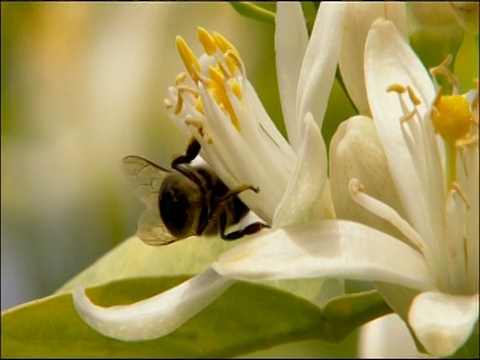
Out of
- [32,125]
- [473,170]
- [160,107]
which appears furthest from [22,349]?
[32,125]

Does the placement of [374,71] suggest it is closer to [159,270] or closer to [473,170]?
[473,170]

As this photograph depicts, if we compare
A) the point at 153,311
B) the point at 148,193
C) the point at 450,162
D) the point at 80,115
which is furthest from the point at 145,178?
the point at 80,115

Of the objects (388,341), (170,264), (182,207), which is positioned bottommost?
(388,341)

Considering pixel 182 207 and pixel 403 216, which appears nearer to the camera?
pixel 403 216

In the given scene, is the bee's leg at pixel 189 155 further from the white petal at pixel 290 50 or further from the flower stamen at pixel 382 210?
the flower stamen at pixel 382 210

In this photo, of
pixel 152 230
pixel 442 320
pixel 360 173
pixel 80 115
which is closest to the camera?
pixel 442 320

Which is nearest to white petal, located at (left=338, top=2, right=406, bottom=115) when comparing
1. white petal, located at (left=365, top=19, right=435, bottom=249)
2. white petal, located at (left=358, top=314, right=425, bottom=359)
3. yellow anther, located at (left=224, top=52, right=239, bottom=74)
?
white petal, located at (left=365, top=19, right=435, bottom=249)

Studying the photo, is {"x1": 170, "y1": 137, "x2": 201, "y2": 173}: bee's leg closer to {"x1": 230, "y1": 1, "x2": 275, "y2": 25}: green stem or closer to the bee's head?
the bee's head

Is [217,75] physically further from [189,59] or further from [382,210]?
[382,210]
